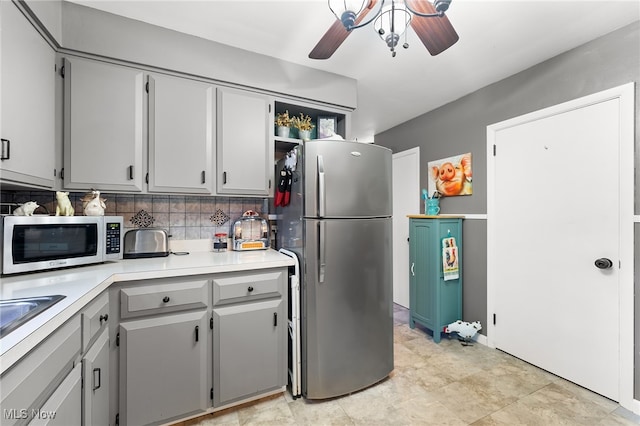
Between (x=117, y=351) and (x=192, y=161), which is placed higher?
(x=192, y=161)

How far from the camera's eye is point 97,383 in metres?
1.18

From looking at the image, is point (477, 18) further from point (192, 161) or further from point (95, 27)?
point (95, 27)

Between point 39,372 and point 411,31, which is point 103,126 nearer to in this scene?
point 39,372

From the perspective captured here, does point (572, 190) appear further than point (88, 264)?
Yes

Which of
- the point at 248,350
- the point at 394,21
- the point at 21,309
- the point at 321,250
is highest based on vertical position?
the point at 394,21

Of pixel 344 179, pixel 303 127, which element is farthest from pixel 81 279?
pixel 303 127

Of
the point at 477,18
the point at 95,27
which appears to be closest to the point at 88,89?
the point at 95,27

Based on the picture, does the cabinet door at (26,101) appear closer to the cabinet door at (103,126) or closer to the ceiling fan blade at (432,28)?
the cabinet door at (103,126)

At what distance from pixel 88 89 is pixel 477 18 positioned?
2.43m

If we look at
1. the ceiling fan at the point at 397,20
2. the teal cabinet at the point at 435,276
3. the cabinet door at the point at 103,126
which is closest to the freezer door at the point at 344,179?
the ceiling fan at the point at 397,20

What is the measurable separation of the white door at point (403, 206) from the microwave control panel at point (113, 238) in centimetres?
298

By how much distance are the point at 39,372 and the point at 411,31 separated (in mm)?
2422

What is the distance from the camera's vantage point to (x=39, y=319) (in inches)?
31.5

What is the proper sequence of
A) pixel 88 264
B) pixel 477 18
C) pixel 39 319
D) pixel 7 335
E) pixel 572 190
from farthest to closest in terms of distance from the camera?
pixel 572 190 → pixel 477 18 → pixel 88 264 → pixel 39 319 → pixel 7 335
